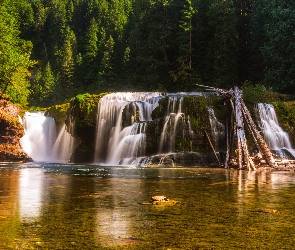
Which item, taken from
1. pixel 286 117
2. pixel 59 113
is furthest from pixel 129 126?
pixel 286 117

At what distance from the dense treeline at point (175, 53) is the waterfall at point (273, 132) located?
384 inches

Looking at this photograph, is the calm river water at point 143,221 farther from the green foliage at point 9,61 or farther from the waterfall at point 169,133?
the green foliage at point 9,61

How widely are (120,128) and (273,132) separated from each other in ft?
33.7

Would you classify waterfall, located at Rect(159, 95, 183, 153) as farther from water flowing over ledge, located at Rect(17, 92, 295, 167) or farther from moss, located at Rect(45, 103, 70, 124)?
moss, located at Rect(45, 103, 70, 124)

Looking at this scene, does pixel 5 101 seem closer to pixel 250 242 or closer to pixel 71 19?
pixel 250 242

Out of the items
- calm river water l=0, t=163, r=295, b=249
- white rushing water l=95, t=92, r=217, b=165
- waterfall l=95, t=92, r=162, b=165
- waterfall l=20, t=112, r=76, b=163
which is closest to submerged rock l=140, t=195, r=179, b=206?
calm river water l=0, t=163, r=295, b=249

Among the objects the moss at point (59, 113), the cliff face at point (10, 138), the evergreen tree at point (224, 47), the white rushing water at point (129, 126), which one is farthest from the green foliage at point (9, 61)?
the evergreen tree at point (224, 47)

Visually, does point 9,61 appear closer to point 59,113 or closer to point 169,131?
point 59,113

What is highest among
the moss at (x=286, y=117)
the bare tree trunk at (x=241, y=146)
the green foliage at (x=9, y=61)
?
the green foliage at (x=9, y=61)

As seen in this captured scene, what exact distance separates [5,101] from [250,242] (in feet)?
91.8

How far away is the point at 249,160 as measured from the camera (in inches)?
735

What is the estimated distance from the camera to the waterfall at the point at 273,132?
2290 cm

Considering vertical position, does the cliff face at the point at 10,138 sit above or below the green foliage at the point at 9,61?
below

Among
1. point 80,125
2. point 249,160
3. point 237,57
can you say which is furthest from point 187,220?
point 237,57
